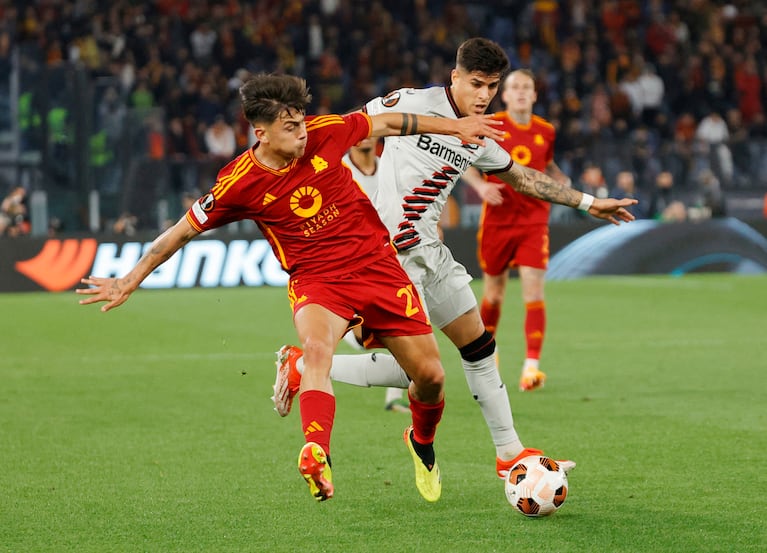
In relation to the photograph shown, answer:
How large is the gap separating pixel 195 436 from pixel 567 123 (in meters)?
15.7

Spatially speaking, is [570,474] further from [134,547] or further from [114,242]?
[114,242]

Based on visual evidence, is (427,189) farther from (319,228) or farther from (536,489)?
(536,489)

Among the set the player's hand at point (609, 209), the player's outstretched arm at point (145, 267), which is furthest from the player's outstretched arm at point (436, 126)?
the player's outstretched arm at point (145, 267)

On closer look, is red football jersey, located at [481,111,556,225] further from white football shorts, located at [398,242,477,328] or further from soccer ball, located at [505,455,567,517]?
soccer ball, located at [505,455,567,517]

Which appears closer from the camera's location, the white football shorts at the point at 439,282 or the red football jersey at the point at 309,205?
the red football jersey at the point at 309,205

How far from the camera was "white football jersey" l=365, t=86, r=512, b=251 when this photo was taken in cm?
620

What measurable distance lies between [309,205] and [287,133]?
0.34 meters

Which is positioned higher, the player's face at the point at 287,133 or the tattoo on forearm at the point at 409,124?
the player's face at the point at 287,133

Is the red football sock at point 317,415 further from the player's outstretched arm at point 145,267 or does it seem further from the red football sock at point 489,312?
the red football sock at point 489,312

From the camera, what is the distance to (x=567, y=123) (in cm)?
2184

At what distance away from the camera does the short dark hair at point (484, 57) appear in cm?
592

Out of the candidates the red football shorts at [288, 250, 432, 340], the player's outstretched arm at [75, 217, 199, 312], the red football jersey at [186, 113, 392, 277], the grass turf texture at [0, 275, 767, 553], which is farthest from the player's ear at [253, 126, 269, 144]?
the grass turf texture at [0, 275, 767, 553]

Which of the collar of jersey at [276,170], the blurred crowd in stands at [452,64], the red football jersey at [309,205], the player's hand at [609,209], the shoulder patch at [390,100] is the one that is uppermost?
the shoulder patch at [390,100]

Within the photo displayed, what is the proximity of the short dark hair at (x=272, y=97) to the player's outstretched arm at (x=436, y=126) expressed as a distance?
47 cm
